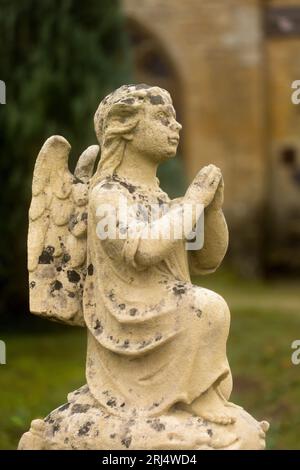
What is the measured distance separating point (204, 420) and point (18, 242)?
6.32 meters

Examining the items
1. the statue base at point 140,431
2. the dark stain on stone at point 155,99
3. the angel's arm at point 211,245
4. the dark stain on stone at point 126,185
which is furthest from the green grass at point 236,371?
the dark stain on stone at point 155,99

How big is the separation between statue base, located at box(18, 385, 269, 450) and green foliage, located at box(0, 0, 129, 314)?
6.00 meters

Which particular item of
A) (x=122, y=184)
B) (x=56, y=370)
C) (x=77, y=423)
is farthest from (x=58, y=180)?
(x=56, y=370)

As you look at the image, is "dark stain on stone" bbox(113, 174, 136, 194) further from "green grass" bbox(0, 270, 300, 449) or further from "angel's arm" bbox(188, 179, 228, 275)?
"green grass" bbox(0, 270, 300, 449)

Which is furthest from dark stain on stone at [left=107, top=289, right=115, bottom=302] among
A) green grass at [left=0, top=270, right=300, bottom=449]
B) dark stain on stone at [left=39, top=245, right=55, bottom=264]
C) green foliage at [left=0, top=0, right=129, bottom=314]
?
green foliage at [left=0, top=0, right=129, bottom=314]

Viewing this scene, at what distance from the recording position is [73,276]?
602 centimetres

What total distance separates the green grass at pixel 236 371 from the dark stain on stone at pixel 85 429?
3.13 m

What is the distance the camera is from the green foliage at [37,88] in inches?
463

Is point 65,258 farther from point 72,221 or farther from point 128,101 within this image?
point 128,101

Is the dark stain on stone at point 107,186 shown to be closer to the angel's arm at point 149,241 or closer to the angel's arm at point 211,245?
the angel's arm at point 149,241

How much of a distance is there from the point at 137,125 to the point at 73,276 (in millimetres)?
759
